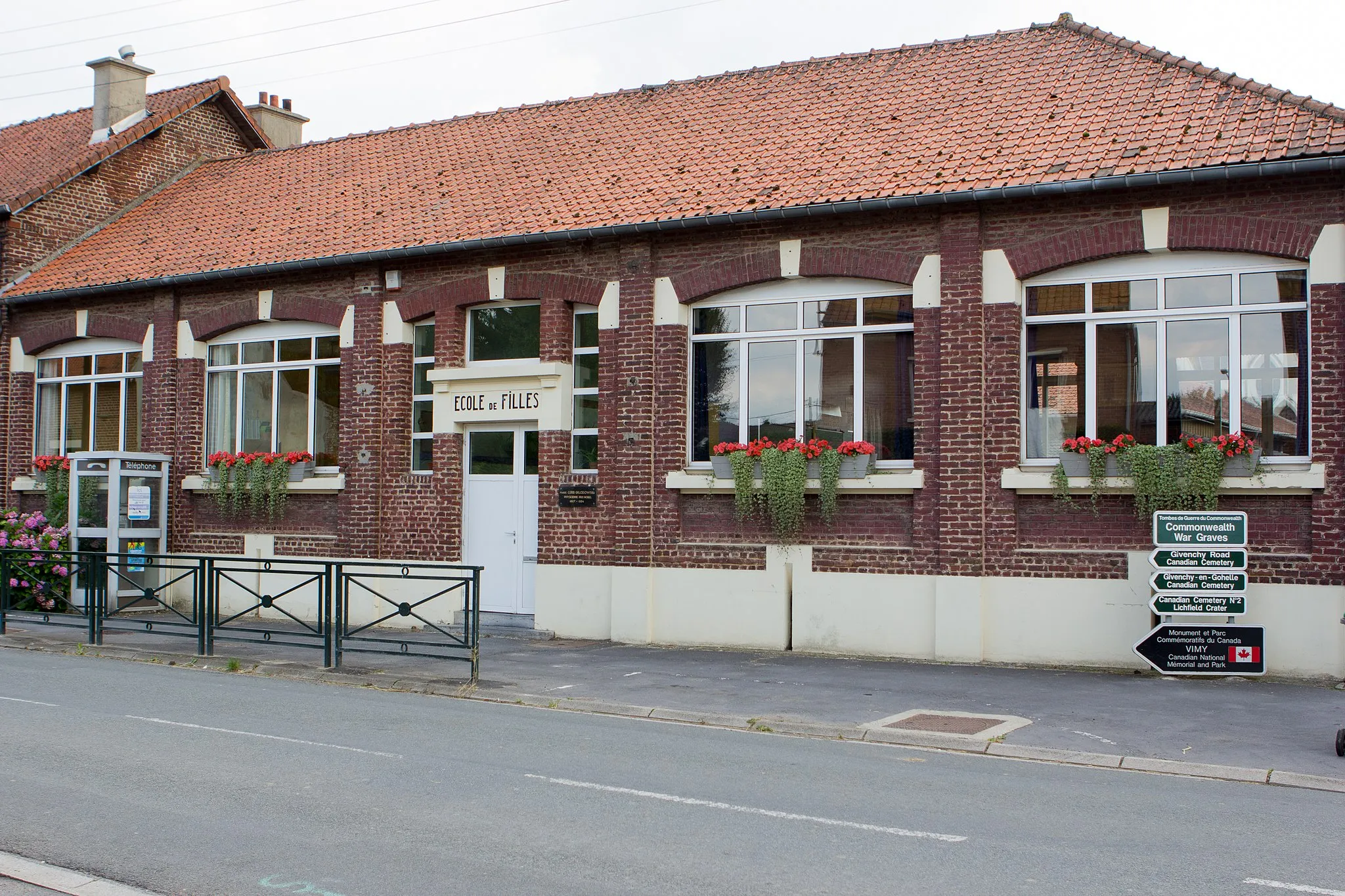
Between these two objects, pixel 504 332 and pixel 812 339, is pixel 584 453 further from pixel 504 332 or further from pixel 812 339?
pixel 812 339

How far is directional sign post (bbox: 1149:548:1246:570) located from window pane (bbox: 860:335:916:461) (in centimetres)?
300

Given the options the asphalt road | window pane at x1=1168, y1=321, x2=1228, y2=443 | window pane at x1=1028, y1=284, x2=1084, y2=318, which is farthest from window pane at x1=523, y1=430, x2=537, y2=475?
window pane at x1=1168, y1=321, x2=1228, y2=443

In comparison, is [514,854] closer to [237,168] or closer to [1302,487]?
[1302,487]

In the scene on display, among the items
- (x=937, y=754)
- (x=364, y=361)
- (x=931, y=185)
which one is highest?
(x=931, y=185)

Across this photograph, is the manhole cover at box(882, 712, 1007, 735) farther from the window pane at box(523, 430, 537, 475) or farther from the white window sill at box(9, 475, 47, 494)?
the white window sill at box(9, 475, 47, 494)

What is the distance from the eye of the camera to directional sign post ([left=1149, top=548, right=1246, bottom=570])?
12.7 meters

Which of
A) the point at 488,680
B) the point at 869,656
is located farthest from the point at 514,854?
the point at 869,656

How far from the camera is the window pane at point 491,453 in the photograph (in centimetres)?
1767

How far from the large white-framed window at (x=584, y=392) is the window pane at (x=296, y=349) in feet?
15.7

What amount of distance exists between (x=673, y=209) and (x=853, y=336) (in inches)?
109

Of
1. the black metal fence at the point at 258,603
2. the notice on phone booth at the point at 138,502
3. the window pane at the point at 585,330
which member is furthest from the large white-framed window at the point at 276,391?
the window pane at the point at 585,330

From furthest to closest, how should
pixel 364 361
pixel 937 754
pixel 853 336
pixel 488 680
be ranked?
pixel 364 361 → pixel 853 336 → pixel 488 680 → pixel 937 754

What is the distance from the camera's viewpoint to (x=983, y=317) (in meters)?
14.3

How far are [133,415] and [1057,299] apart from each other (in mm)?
15050
